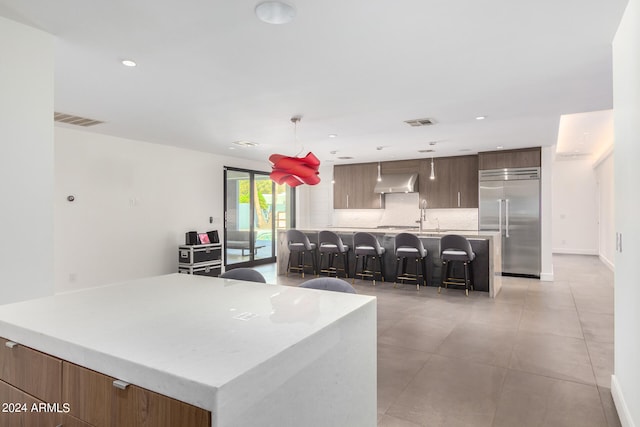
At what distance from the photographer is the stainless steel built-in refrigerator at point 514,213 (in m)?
7.24

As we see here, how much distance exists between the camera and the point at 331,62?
3.11 meters

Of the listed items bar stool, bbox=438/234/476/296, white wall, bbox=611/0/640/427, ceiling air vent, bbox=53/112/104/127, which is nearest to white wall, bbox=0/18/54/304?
ceiling air vent, bbox=53/112/104/127

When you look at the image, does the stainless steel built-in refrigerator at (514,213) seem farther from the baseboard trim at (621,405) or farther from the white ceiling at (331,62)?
the baseboard trim at (621,405)

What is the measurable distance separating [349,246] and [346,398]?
18.3ft

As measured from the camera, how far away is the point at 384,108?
4.54 metres

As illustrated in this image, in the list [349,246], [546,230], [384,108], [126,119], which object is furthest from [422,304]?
[126,119]

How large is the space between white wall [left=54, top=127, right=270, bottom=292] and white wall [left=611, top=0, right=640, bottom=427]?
6481 mm

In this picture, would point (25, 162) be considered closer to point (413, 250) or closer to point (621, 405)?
point (621, 405)

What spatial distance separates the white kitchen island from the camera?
107cm

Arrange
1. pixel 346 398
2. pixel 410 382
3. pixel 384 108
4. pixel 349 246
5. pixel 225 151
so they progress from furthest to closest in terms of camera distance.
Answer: pixel 225 151 < pixel 349 246 < pixel 384 108 < pixel 410 382 < pixel 346 398

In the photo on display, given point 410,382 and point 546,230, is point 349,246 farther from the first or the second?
point 410,382

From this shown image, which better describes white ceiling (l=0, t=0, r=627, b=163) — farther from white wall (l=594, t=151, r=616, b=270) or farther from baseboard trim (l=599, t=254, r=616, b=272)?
baseboard trim (l=599, t=254, r=616, b=272)

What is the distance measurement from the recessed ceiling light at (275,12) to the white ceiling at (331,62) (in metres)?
0.06

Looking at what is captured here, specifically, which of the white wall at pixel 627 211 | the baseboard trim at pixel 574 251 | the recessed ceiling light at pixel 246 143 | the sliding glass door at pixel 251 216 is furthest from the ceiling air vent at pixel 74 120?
the baseboard trim at pixel 574 251
